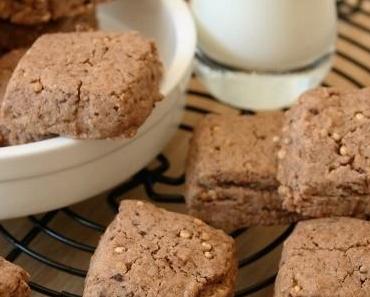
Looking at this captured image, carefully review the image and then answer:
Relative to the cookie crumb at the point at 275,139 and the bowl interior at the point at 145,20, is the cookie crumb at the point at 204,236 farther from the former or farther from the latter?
the bowl interior at the point at 145,20

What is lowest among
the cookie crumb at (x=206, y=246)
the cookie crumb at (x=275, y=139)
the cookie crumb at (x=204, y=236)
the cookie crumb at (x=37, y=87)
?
the cookie crumb at (x=206, y=246)

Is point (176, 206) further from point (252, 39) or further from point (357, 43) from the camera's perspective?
point (357, 43)

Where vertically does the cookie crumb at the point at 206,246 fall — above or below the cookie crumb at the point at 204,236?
below

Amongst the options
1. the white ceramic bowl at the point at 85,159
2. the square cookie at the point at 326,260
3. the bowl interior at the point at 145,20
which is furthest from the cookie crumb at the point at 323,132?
the bowl interior at the point at 145,20

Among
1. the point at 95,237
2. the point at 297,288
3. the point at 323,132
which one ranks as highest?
the point at 323,132

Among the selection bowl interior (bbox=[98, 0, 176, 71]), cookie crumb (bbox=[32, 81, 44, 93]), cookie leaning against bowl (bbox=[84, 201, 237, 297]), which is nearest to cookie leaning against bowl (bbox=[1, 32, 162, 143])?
cookie crumb (bbox=[32, 81, 44, 93])

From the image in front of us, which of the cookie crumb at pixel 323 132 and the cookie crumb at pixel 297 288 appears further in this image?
the cookie crumb at pixel 323 132

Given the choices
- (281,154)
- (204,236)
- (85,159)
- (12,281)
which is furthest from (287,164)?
(12,281)

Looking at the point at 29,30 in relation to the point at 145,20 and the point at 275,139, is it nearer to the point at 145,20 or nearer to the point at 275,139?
the point at 145,20
